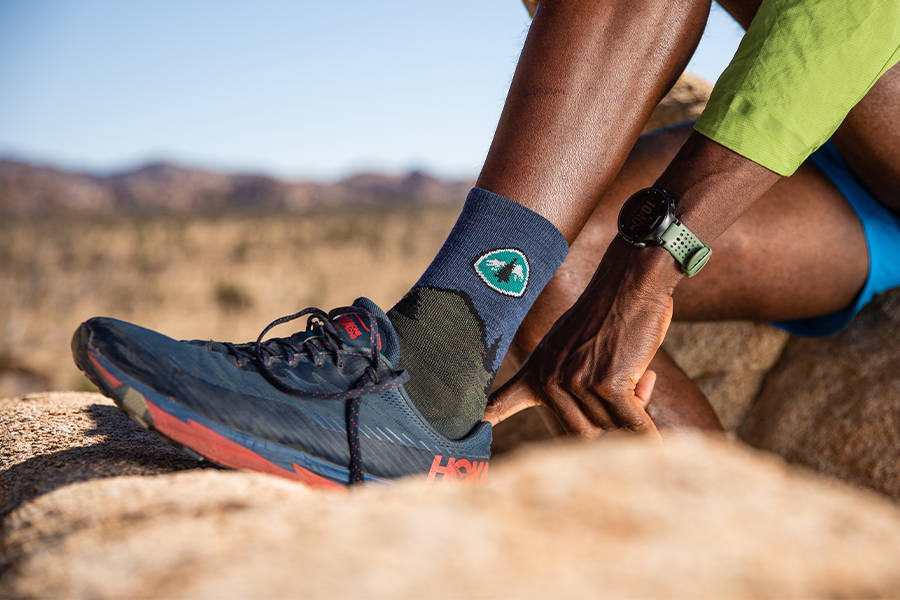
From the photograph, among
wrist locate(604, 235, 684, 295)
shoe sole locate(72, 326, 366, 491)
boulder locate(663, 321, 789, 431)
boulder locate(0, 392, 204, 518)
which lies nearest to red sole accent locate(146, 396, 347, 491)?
shoe sole locate(72, 326, 366, 491)

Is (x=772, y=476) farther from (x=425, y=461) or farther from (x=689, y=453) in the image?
(x=425, y=461)

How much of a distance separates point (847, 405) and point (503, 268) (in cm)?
123

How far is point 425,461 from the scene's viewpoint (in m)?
1.25

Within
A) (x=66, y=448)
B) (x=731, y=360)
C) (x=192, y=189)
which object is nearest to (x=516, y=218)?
(x=66, y=448)

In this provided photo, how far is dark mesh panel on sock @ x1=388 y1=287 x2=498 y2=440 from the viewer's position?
129 centimetres

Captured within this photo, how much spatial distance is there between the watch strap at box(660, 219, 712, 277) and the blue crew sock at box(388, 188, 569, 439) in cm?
19

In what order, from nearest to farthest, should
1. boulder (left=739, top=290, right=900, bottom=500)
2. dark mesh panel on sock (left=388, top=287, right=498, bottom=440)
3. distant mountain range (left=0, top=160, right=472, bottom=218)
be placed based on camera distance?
dark mesh panel on sock (left=388, top=287, right=498, bottom=440) → boulder (left=739, top=290, right=900, bottom=500) → distant mountain range (left=0, top=160, right=472, bottom=218)

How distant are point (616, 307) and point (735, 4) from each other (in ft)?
2.40

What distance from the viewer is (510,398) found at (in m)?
1.41

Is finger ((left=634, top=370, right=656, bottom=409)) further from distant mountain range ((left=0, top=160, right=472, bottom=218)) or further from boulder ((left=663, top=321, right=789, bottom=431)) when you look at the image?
distant mountain range ((left=0, top=160, right=472, bottom=218))

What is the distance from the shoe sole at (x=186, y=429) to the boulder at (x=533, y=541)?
0.25 m

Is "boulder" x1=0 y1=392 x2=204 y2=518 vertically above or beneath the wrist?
beneath

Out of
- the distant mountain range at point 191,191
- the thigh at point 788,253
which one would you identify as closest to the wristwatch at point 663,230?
the thigh at point 788,253

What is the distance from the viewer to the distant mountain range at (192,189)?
48938mm
